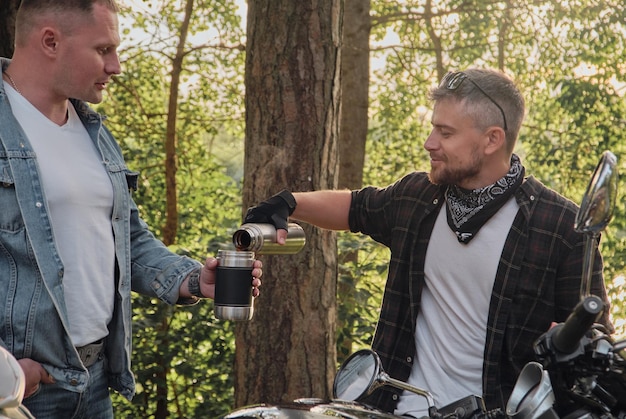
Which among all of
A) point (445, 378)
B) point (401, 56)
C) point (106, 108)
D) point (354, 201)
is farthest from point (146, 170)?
point (445, 378)

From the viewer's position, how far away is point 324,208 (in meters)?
3.44

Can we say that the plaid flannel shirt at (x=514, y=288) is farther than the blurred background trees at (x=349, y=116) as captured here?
No

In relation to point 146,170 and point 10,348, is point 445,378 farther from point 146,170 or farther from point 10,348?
point 146,170

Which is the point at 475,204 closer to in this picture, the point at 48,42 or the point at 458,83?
the point at 458,83

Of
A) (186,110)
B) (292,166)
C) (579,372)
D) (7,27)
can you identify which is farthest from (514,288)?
(186,110)

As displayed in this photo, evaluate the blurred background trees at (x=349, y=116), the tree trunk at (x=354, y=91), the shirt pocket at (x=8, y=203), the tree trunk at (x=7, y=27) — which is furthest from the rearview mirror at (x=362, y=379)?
the tree trunk at (x=354, y=91)

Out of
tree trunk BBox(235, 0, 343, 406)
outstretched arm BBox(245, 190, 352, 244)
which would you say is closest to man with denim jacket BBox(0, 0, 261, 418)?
outstretched arm BBox(245, 190, 352, 244)

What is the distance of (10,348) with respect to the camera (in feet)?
8.38

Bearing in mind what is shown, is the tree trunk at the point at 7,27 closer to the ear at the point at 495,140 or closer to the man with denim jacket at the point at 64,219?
the man with denim jacket at the point at 64,219

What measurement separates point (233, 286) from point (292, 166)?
1.91 meters

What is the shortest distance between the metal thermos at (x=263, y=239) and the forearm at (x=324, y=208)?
27cm

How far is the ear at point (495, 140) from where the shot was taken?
3148mm

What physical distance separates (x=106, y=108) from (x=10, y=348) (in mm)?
8173

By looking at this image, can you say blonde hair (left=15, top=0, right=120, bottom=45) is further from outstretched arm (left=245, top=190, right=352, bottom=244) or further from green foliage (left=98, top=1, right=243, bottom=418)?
green foliage (left=98, top=1, right=243, bottom=418)
